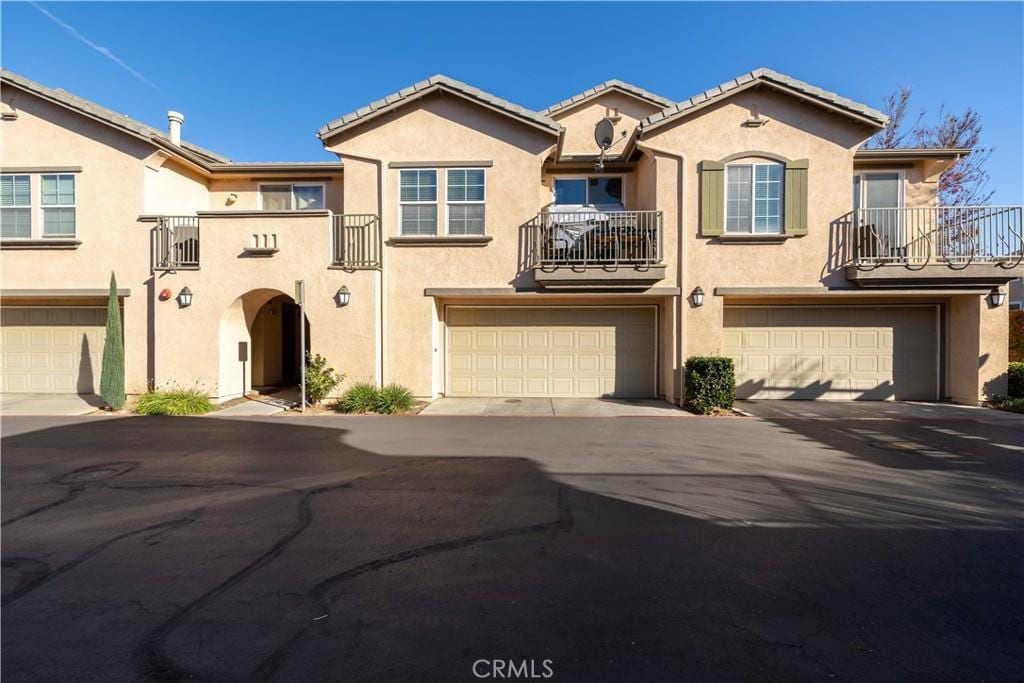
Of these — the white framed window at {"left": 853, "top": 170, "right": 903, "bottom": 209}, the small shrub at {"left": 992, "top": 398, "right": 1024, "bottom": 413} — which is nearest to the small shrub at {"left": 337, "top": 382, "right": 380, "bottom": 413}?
the white framed window at {"left": 853, "top": 170, "right": 903, "bottom": 209}

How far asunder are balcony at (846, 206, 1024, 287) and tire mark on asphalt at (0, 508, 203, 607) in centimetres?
1328

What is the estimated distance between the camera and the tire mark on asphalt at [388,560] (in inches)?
112

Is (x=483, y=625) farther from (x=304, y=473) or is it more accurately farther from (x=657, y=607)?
(x=304, y=473)

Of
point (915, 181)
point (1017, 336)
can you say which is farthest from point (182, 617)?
point (1017, 336)

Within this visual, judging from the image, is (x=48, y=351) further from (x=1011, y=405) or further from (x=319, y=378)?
(x=1011, y=405)

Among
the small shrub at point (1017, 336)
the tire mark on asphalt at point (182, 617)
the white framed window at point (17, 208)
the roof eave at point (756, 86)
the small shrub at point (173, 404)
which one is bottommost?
the tire mark on asphalt at point (182, 617)

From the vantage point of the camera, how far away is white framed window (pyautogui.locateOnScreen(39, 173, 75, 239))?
12648 mm

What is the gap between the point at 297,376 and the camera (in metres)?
16.1

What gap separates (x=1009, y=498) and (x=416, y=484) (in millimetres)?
6542

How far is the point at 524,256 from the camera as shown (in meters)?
12.4

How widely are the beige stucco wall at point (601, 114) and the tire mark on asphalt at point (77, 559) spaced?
15417mm

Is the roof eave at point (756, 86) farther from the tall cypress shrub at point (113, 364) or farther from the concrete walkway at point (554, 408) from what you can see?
the tall cypress shrub at point (113, 364)

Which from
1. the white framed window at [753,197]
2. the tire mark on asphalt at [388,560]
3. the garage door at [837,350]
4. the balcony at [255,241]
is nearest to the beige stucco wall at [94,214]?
the balcony at [255,241]

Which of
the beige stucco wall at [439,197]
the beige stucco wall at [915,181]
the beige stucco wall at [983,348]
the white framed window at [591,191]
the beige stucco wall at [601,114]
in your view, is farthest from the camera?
the beige stucco wall at [601,114]
